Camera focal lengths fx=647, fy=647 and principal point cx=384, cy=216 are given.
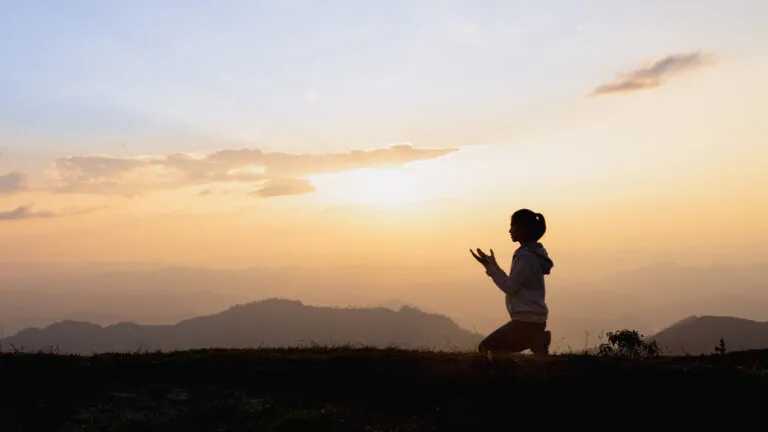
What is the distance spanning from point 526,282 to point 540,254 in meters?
0.56

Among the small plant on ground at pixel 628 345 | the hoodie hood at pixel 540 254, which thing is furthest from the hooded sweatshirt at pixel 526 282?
the small plant on ground at pixel 628 345

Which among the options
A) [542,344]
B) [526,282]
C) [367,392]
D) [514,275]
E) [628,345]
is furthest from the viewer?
[628,345]

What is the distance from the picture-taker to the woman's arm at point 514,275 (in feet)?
36.8

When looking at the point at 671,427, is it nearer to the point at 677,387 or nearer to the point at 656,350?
the point at 677,387

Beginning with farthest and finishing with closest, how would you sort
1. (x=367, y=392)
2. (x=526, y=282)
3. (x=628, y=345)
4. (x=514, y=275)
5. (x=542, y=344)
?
(x=628, y=345) < (x=542, y=344) < (x=526, y=282) < (x=514, y=275) < (x=367, y=392)

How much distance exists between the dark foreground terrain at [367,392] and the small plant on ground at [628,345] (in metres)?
1.39

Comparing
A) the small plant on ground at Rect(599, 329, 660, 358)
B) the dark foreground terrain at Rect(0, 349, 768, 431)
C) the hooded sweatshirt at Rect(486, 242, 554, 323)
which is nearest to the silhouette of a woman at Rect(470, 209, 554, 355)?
the hooded sweatshirt at Rect(486, 242, 554, 323)

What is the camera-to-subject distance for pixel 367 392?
10.7 metres

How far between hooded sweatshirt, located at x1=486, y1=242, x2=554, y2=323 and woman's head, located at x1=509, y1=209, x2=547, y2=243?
139 millimetres

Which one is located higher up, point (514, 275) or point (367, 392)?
point (514, 275)

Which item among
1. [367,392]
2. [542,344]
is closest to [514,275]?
[542,344]

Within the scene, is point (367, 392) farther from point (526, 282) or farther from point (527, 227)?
point (527, 227)

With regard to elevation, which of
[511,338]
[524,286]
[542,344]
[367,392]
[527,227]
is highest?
[527,227]

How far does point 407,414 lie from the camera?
9609 millimetres
